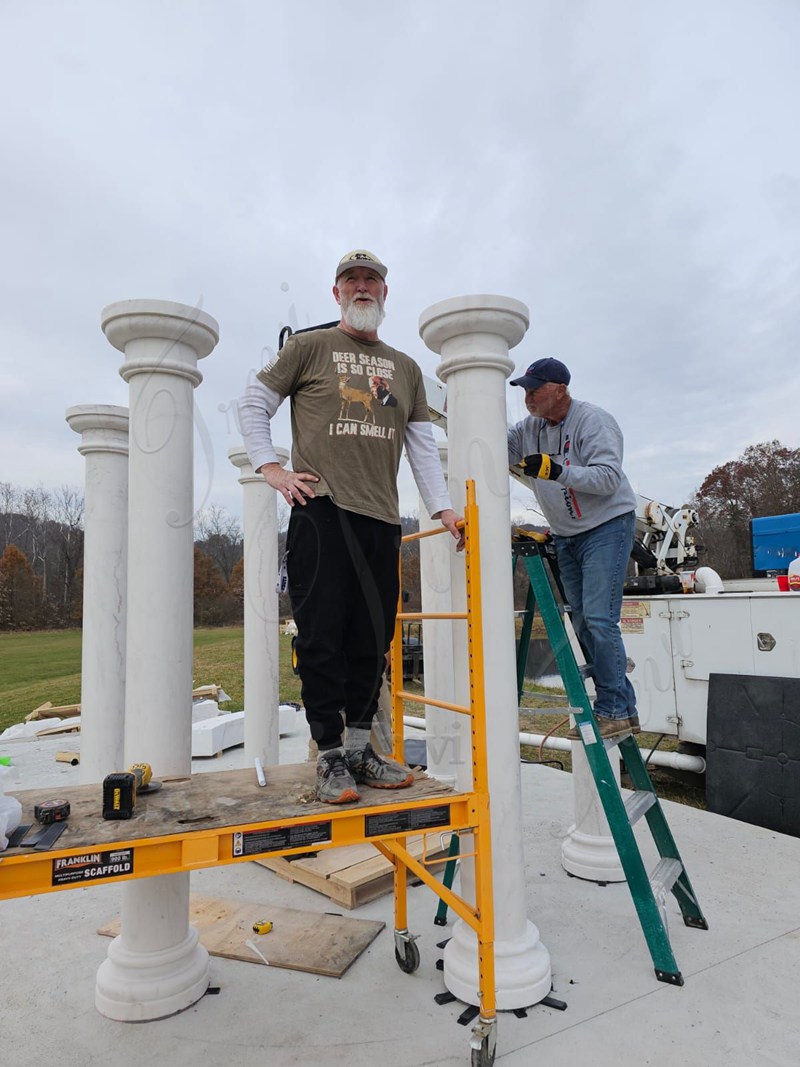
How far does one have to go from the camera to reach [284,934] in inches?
116

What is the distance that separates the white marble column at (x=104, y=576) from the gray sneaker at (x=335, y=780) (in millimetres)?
1569

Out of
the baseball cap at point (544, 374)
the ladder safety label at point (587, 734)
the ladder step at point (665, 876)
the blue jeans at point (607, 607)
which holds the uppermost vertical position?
the baseball cap at point (544, 374)

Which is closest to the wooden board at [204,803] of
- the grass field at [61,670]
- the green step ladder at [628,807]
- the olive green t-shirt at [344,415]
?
the green step ladder at [628,807]

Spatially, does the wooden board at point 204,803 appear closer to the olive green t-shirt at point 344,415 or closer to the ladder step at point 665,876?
the olive green t-shirt at point 344,415

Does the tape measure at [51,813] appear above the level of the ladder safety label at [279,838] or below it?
above

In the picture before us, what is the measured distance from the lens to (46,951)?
2.89 metres

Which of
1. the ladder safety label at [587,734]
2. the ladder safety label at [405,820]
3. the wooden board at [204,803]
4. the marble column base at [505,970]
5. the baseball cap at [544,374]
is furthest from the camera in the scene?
the baseball cap at [544,374]

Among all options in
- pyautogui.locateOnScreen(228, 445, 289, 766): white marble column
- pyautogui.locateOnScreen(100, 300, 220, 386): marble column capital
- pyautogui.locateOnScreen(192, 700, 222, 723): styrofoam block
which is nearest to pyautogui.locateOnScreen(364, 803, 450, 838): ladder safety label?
pyautogui.locateOnScreen(100, 300, 220, 386): marble column capital

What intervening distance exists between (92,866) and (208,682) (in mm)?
12871

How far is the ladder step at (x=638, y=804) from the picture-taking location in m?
2.89

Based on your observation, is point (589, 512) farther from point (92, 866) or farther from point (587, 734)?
point (92, 866)

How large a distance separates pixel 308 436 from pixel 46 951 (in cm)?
255

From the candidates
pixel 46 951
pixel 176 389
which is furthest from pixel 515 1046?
pixel 176 389

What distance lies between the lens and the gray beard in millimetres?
2512
